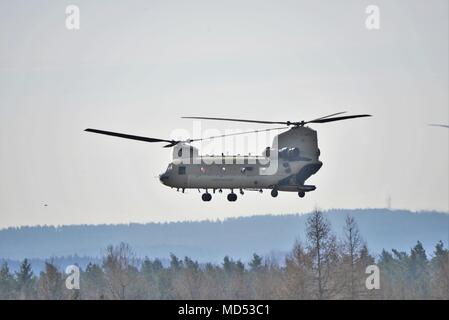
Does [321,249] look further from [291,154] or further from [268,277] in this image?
[291,154]

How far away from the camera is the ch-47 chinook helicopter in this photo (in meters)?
105

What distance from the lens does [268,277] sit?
172375 millimetres

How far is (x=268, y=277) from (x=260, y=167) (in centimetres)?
6913

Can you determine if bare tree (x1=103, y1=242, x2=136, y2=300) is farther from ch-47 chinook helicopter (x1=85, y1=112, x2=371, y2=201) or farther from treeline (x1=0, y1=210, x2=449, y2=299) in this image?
ch-47 chinook helicopter (x1=85, y1=112, x2=371, y2=201)

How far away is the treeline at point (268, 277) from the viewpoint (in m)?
151

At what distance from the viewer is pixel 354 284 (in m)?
148

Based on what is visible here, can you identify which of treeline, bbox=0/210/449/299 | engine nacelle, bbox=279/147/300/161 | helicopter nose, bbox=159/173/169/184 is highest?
engine nacelle, bbox=279/147/300/161

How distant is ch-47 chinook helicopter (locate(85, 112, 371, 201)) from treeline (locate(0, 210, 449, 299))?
38630 millimetres

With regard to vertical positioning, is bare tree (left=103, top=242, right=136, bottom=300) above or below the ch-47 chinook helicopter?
below

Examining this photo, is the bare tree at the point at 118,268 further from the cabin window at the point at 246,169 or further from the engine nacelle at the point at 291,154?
the engine nacelle at the point at 291,154

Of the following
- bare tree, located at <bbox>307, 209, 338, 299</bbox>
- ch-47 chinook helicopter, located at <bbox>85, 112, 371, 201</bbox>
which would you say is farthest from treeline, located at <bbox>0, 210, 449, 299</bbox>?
ch-47 chinook helicopter, located at <bbox>85, 112, 371, 201</bbox>
